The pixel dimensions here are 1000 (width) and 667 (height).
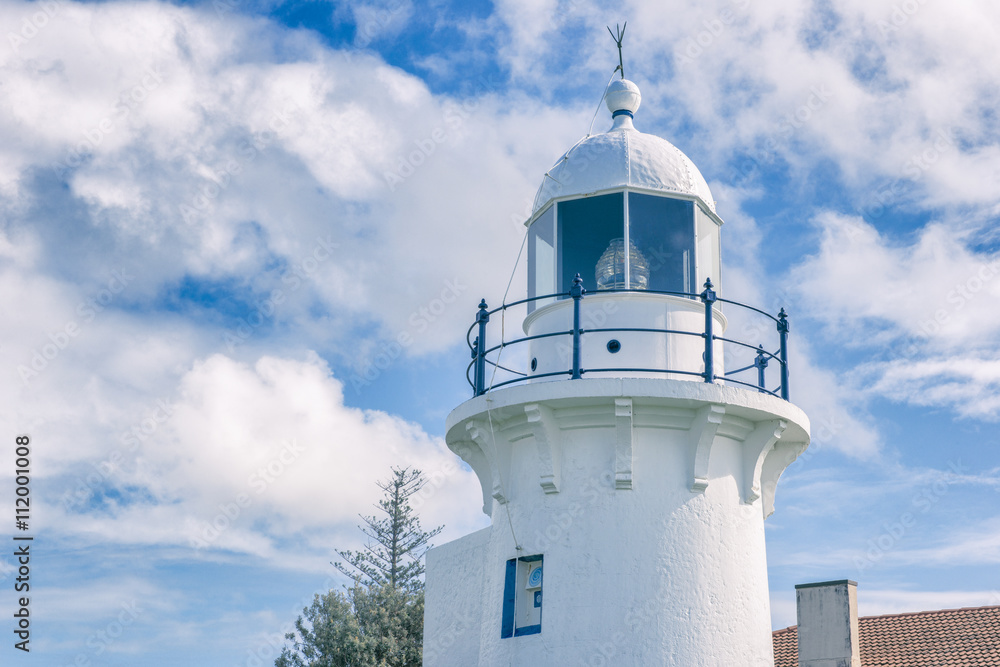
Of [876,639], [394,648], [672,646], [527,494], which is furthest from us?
[394,648]

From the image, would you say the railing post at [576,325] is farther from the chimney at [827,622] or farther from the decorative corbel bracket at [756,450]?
the chimney at [827,622]

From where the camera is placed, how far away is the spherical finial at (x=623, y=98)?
44.0 feet

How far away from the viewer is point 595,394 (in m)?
10.6

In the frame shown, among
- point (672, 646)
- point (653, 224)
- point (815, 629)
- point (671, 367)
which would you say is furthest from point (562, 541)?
point (815, 629)

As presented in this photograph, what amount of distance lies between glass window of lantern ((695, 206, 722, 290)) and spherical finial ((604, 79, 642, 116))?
73.3 inches

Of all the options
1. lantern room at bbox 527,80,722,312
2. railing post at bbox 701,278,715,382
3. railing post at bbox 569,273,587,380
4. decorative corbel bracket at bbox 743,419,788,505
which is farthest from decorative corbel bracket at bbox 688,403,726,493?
lantern room at bbox 527,80,722,312

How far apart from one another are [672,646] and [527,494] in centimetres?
216

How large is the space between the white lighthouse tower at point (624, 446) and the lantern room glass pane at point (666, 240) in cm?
2

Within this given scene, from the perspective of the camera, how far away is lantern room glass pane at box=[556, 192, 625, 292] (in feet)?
40.8

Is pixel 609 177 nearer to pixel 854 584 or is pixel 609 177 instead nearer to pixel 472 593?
pixel 472 593

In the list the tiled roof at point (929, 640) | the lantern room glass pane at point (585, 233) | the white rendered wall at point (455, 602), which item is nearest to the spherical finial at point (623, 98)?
the lantern room glass pane at point (585, 233)

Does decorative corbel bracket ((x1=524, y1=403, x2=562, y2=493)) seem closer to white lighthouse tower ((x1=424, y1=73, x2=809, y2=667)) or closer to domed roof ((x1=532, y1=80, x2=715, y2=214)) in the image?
white lighthouse tower ((x1=424, y1=73, x2=809, y2=667))

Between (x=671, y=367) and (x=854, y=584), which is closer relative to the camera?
(x=671, y=367)

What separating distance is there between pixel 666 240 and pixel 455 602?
16.8ft
